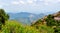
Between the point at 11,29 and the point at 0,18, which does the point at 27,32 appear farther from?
the point at 0,18

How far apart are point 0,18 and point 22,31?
17.4 metres

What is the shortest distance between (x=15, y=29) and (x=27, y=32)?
4.38ft

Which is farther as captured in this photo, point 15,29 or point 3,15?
point 3,15

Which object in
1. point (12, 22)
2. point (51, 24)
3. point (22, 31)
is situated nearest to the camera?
point (22, 31)

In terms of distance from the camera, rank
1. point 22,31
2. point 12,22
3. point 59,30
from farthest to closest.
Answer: point 59,30
point 12,22
point 22,31

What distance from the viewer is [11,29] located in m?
22.7

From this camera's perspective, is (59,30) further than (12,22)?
Yes

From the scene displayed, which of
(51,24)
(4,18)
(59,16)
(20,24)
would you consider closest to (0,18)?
(4,18)

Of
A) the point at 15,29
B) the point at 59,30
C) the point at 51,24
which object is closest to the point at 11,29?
the point at 15,29

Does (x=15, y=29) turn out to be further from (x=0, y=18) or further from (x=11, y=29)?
(x=0, y=18)

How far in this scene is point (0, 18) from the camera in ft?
128

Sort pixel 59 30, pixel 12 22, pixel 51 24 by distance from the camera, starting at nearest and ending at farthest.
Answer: pixel 12 22
pixel 59 30
pixel 51 24

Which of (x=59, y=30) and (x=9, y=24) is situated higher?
(x=9, y=24)

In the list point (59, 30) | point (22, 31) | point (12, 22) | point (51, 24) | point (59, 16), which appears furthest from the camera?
point (59, 16)
